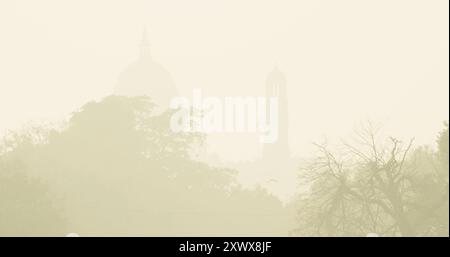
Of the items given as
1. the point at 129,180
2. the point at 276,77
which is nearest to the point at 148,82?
the point at 276,77

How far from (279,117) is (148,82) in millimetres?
34260

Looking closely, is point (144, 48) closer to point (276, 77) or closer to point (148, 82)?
point (148, 82)

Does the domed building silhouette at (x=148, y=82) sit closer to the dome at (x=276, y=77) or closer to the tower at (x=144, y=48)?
the tower at (x=144, y=48)

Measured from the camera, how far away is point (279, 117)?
144375mm

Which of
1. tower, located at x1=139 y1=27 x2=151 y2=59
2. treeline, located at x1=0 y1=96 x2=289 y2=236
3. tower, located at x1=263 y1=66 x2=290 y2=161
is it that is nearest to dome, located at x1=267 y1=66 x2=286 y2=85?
tower, located at x1=263 y1=66 x2=290 y2=161

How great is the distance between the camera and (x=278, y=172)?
12775cm

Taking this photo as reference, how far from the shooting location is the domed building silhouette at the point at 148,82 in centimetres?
15938

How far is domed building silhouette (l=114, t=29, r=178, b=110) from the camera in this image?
523 feet

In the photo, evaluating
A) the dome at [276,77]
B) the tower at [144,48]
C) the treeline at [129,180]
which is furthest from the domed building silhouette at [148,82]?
the treeline at [129,180]

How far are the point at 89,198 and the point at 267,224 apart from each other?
12680mm

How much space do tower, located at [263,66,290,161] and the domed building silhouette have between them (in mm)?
23075

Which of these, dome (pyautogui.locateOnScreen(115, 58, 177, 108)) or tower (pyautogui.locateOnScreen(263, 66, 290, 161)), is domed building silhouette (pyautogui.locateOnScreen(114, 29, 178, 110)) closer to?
dome (pyautogui.locateOnScreen(115, 58, 177, 108))
